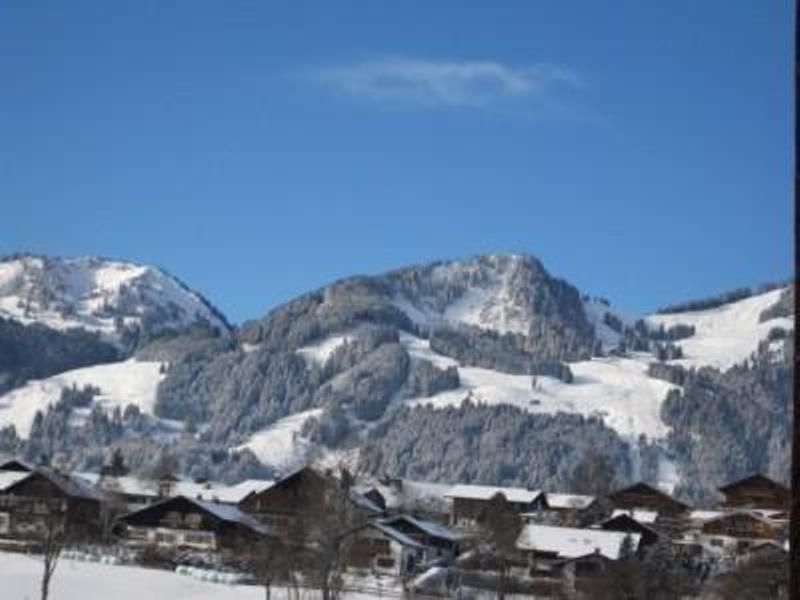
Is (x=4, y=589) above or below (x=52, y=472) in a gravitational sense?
below

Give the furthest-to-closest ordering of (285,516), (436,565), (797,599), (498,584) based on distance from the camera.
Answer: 1. (285,516)
2. (436,565)
3. (498,584)
4. (797,599)

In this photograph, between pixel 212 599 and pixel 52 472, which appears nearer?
pixel 212 599

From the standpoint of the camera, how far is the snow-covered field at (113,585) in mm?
78562

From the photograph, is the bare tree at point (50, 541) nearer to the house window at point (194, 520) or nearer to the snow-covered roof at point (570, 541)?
the house window at point (194, 520)

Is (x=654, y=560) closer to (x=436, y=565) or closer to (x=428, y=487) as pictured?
(x=436, y=565)

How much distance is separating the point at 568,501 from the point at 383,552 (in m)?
53.3

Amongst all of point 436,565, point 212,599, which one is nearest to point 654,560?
point 436,565

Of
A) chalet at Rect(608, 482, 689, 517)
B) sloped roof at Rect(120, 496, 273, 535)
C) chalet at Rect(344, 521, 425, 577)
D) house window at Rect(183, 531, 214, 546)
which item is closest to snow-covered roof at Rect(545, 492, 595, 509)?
chalet at Rect(608, 482, 689, 517)

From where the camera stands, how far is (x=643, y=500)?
159 meters

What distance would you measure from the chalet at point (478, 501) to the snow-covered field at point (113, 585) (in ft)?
192

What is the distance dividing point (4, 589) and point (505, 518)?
51216 millimetres

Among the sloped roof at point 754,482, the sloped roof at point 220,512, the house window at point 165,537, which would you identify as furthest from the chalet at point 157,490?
the sloped roof at point 754,482

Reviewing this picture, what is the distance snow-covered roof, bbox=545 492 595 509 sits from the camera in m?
157

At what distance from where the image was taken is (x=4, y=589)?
256ft
